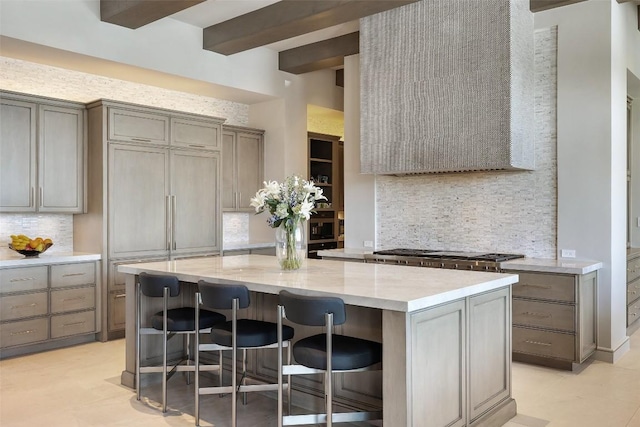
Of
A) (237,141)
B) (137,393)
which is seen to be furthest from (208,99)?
(137,393)

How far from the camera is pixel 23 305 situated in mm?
4777

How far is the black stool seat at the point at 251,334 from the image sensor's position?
10.2 ft

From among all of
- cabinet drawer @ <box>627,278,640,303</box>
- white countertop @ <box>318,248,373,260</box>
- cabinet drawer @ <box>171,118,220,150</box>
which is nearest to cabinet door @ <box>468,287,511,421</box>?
white countertop @ <box>318,248,373,260</box>

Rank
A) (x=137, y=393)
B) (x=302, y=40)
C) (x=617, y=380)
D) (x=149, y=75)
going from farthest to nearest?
1. (x=302, y=40)
2. (x=149, y=75)
3. (x=617, y=380)
4. (x=137, y=393)

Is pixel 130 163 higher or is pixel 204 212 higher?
pixel 130 163

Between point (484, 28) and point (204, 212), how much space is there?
12.2 feet

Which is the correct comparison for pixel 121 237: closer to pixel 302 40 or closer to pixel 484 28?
pixel 302 40

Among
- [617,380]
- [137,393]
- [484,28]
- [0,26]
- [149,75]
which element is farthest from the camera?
[149,75]

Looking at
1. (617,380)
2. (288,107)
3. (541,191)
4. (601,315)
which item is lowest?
(617,380)

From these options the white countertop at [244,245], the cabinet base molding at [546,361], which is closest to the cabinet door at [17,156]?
the white countertop at [244,245]

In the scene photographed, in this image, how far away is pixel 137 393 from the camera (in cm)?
372

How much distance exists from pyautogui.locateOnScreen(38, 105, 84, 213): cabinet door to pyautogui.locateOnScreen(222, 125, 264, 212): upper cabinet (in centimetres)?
194

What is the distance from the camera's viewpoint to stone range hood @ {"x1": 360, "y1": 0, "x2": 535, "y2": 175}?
4.70m

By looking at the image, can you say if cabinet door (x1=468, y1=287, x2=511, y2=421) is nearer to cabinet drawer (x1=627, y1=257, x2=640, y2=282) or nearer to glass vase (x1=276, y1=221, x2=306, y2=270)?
glass vase (x1=276, y1=221, x2=306, y2=270)
